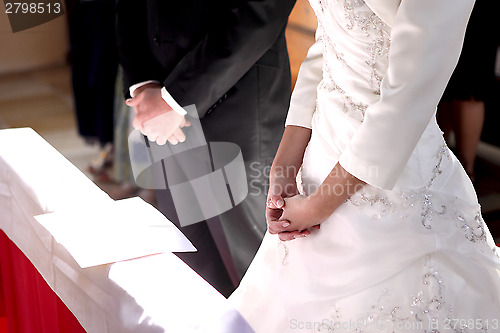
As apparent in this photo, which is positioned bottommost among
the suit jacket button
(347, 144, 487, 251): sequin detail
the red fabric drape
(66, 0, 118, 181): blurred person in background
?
(66, 0, 118, 181): blurred person in background

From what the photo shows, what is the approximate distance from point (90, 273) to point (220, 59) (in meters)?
0.80

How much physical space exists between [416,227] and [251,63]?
0.80 meters

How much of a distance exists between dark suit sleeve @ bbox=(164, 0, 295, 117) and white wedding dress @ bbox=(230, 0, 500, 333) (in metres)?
0.53

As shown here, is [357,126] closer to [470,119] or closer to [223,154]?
[223,154]

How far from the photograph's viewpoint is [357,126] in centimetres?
97

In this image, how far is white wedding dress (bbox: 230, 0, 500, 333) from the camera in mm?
878

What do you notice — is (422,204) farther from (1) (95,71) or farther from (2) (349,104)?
(1) (95,71)

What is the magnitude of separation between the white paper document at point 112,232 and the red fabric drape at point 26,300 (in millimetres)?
140

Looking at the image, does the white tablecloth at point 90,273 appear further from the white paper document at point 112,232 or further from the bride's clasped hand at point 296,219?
the bride's clasped hand at point 296,219

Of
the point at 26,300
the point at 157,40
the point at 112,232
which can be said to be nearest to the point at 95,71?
the point at 157,40

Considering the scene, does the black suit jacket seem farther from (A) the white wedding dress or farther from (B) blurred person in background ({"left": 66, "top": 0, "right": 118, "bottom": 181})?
(B) blurred person in background ({"left": 66, "top": 0, "right": 118, "bottom": 181})

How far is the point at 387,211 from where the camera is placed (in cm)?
96

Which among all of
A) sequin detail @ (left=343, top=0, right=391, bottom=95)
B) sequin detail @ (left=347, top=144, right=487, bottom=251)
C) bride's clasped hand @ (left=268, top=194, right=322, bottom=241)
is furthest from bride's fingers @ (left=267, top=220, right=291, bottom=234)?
sequin detail @ (left=343, top=0, right=391, bottom=95)

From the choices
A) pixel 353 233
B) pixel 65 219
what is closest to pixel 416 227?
pixel 353 233
